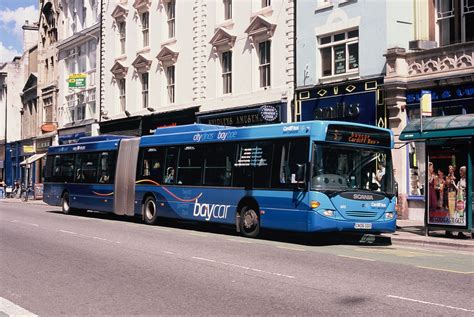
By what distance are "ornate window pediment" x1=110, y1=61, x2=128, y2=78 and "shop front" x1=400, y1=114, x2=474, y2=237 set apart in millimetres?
24861

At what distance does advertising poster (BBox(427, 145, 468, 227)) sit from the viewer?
50.9ft

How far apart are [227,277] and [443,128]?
885cm

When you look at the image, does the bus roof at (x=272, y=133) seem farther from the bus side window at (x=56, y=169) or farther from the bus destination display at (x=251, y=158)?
the bus side window at (x=56, y=169)

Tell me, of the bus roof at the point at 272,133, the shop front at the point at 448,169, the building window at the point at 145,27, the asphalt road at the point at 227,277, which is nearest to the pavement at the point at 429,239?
the shop front at the point at 448,169

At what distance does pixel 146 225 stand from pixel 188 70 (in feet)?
43.2

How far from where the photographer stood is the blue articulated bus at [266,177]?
14.4 meters

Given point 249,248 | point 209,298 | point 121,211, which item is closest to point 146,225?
point 121,211

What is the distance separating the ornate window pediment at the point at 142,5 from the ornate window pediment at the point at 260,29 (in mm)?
10344

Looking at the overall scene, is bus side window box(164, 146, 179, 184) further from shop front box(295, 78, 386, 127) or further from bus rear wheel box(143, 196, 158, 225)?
shop front box(295, 78, 386, 127)

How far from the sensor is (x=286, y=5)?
996 inches

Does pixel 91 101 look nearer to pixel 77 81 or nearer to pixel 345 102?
pixel 77 81

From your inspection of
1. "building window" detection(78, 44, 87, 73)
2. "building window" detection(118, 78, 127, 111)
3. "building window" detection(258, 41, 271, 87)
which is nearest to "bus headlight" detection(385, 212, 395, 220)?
"building window" detection(258, 41, 271, 87)

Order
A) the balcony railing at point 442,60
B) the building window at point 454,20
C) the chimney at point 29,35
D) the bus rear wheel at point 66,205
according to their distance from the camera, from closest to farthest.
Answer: the balcony railing at point 442,60, the building window at point 454,20, the bus rear wheel at point 66,205, the chimney at point 29,35

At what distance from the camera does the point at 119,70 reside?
38.2m
